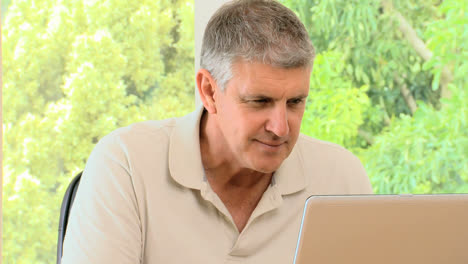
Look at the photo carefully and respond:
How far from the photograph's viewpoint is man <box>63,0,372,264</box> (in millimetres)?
1366

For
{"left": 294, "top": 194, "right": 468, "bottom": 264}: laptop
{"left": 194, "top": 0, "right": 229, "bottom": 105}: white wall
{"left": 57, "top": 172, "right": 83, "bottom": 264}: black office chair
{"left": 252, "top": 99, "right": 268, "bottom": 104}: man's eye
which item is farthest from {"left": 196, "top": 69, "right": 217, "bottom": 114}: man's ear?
{"left": 194, "top": 0, "right": 229, "bottom": 105}: white wall

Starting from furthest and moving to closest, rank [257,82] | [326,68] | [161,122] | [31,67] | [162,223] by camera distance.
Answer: [326,68] → [31,67] → [161,122] → [162,223] → [257,82]

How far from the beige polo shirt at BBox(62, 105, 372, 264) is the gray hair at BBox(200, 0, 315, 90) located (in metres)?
0.21

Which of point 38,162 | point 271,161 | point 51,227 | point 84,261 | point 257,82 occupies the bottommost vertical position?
point 51,227

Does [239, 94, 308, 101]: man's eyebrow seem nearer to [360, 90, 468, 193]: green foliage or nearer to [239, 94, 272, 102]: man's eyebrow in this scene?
[239, 94, 272, 102]: man's eyebrow

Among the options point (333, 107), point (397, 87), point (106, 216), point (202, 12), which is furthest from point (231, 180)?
point (397, 87)

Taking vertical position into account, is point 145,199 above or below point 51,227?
above

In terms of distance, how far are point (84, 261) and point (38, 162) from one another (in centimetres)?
152

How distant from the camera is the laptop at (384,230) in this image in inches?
35.5

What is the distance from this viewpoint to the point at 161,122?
161 centimetres

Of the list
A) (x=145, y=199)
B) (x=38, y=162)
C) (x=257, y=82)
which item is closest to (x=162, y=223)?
(x=145, y=199)

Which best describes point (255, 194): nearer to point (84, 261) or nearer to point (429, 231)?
point (84, 261)

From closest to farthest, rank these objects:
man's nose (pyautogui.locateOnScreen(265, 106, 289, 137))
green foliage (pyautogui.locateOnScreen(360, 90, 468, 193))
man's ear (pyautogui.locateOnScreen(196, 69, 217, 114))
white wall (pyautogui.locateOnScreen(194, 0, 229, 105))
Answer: man's nose (pyautogui.locateOnScreen(265, 106, 289, 137)) → man's ear (pyautogui.locateOnScreen(196, 69, 217, 114)) → white wall (pyautogui.locateOnScreen(194, 0, 229, 105)) → green foliage (pyautogui.locateOnScreen(360, 90, 468, 193))

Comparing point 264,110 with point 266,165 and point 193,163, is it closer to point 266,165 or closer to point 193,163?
point 266,165
